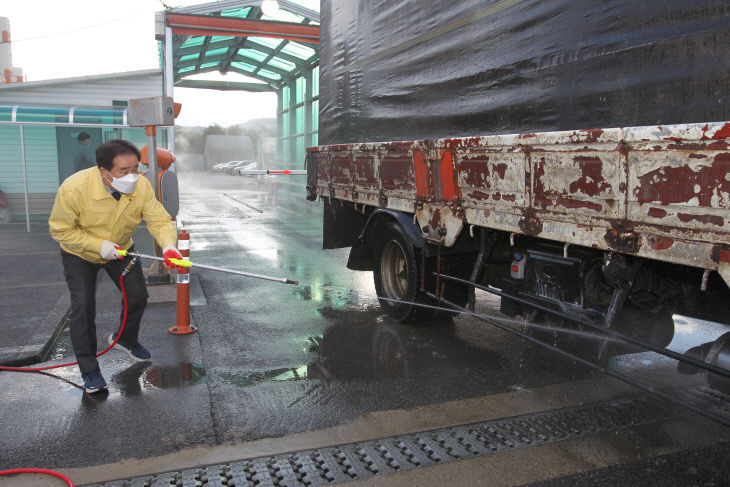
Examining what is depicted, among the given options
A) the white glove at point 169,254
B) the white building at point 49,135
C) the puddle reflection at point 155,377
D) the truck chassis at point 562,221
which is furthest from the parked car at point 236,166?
the white glove at point 169,254

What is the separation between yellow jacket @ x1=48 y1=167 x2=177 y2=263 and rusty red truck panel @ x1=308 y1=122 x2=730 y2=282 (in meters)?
2.21

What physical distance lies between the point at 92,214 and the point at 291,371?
1.86 metres

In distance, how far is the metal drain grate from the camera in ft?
9.62

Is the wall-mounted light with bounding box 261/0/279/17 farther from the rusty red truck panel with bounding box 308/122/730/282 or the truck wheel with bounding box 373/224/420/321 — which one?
the rusty red truck panel with bounding box 308/122/730/282

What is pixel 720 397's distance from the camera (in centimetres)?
396

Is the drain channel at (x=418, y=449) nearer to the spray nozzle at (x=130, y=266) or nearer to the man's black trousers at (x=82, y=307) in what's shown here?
the man's black trousers at (x=82, y=307)

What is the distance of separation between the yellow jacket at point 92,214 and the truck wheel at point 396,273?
7.13 feet

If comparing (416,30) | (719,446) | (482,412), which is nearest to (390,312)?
(482,412)

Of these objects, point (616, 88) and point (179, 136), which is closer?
point (616, 88)

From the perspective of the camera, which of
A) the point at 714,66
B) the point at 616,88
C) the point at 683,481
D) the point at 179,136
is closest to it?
the point at 714,66

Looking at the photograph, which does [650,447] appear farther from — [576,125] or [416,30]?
[416,30]

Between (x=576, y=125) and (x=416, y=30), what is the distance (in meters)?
2.33

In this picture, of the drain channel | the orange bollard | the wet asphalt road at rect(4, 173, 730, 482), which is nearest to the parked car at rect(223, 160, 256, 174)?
the wet asphalt road at rect(4, 173, 730, 482)

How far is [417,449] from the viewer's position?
325cm
